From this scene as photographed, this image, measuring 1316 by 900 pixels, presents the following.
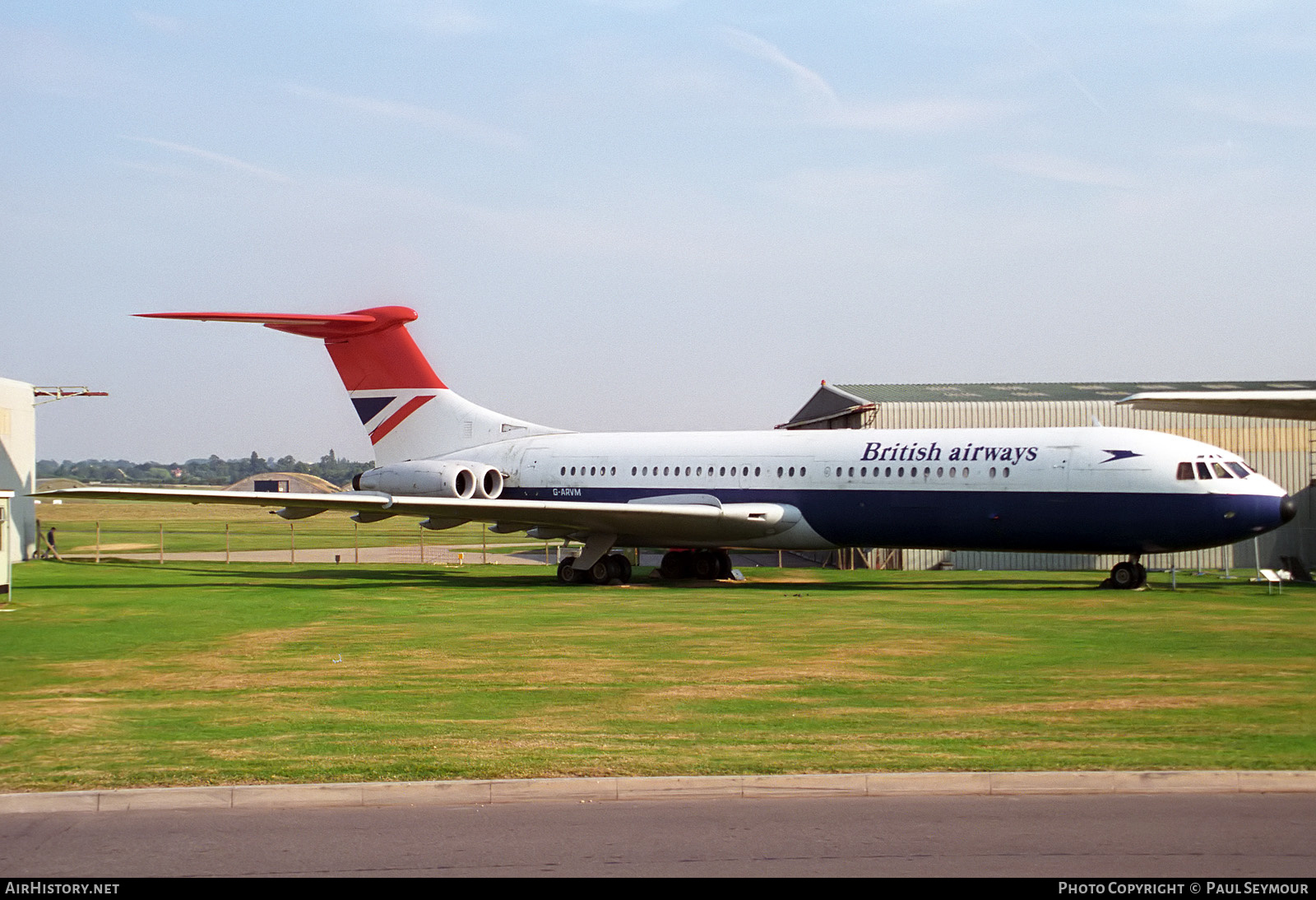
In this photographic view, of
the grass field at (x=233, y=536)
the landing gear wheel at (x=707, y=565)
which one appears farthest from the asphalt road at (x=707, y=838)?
the grass field at (x=233, y=536)

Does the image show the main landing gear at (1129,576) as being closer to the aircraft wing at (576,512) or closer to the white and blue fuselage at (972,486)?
the white and blue fuselage at (972,486)

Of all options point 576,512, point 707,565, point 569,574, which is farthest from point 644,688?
point 707,565

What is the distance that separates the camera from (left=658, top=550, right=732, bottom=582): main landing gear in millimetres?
33281

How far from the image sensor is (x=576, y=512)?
29.3m

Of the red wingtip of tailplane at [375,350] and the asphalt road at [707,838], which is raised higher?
the red wingtip of tailplane at [375,350]

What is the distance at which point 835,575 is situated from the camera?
112ft

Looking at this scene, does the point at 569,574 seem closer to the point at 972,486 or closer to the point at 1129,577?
the point at 972,486

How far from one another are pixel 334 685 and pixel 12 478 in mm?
35563

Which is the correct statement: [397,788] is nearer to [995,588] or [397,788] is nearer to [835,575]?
[995,588]

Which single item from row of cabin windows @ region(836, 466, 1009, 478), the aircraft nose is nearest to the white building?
row of cabin windows @ region(836, 466, 1009, 478)

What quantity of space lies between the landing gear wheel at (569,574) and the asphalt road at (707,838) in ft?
75.9

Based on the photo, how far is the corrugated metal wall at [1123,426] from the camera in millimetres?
37531

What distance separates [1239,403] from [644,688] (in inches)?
933
